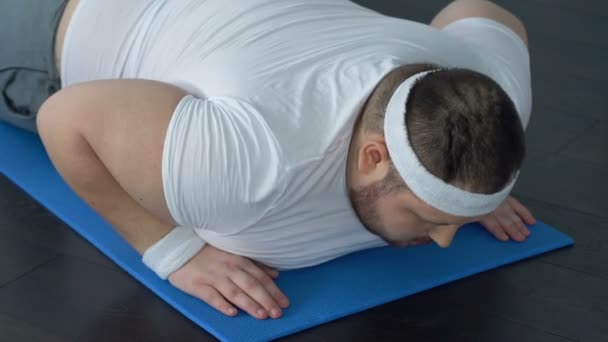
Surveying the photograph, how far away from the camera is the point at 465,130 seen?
4.09 feet

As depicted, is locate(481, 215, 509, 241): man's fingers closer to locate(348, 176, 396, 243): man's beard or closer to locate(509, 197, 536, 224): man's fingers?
locate(509, 197, 536, 224): man's fingers

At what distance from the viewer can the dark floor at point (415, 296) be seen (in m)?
1.41

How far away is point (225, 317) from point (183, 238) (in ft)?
0.51

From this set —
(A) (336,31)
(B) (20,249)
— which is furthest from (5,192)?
(A) (336,31)

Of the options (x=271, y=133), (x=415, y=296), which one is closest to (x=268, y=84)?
(x=271, y=133)

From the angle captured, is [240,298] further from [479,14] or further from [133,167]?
[479,14]

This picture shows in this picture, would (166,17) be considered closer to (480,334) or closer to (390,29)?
(390,29)

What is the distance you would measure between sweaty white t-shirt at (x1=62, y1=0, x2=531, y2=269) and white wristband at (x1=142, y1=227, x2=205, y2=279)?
0.07 feet

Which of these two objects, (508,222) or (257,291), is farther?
(508,222)

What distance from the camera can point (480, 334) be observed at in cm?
148

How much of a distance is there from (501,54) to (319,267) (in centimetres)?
49

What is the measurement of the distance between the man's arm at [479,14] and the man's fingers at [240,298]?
69cm

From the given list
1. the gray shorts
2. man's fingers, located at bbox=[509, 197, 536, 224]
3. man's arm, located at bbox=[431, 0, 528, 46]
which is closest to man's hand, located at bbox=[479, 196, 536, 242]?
man's fingers, located at bbox=[509, 197, 536, 224]

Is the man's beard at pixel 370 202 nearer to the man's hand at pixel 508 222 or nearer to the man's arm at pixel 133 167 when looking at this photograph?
the man's arm at pixel 133 167
